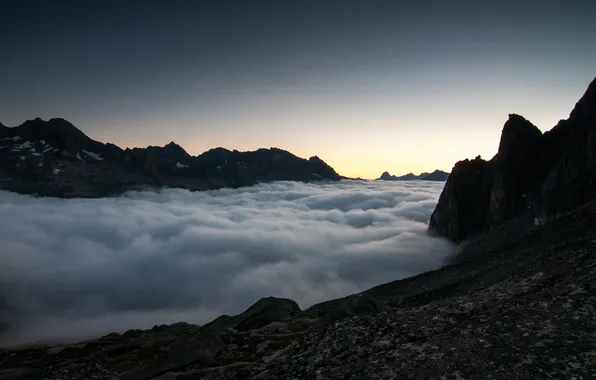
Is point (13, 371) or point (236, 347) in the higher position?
point (236, 347)

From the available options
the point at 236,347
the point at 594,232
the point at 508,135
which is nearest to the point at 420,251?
the point at 508,135

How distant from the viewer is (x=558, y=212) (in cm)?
9169

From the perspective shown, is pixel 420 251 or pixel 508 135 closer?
pixel 508 135

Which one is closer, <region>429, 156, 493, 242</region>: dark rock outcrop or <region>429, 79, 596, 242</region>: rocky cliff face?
<region>429, 79, 596, 242</region>: rocky cliff face

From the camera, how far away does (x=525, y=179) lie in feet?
404

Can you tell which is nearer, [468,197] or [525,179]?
[525,179]

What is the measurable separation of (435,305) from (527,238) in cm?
6729

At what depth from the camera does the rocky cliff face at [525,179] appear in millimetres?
91125

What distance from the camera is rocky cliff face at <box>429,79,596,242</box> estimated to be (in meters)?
91.1

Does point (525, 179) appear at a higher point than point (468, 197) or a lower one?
higher

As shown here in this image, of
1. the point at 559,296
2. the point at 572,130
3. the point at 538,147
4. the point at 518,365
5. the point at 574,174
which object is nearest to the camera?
the point at 518,365

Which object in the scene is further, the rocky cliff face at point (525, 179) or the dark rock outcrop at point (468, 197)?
the dark rock outcrop at point (468, 197)

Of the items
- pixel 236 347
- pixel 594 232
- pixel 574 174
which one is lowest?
pixel 236 347

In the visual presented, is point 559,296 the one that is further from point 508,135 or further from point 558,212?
point 508,135
